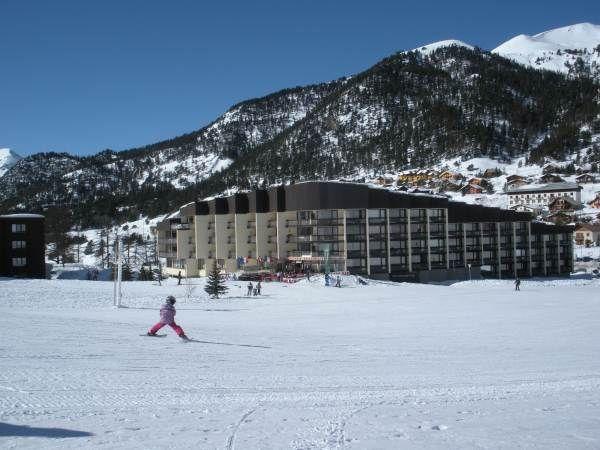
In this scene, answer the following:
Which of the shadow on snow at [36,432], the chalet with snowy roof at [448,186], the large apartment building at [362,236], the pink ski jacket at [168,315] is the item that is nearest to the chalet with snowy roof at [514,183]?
the chalet with snowy roof at [448,186]

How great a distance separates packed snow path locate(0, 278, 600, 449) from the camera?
6.76 m

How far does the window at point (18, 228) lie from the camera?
50812mm

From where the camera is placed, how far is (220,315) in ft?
73.0

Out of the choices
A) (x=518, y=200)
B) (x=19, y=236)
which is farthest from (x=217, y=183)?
(x=19, y=236)

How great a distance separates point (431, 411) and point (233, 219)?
198 ft

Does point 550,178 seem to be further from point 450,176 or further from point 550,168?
point 450,176

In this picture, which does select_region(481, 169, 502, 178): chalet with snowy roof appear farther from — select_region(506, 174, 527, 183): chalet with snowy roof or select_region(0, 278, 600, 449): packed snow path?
select_region(0, 278, 600, 449): packed snow path

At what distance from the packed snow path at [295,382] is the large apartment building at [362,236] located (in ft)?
120

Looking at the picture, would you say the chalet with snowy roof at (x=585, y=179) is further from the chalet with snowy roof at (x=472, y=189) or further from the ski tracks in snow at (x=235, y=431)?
the ski tracks in snow at (x=235, y=431)

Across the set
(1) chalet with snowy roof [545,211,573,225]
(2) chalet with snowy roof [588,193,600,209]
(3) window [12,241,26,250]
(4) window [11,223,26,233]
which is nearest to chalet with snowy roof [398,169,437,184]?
(1) chalet with snowy roof [545,211,573,225]

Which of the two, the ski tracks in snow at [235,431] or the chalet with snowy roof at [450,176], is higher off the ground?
the chalet with snowy roof at [450,176]

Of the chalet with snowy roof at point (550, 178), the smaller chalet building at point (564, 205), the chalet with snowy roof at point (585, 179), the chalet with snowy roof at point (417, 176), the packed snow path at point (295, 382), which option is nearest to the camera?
the packed snow path at point (295, 382)

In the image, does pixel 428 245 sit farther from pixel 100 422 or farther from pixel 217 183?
pixel 217 183

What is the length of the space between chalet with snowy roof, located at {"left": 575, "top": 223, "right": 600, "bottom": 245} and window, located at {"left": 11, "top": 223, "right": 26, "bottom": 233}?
3359 inches
